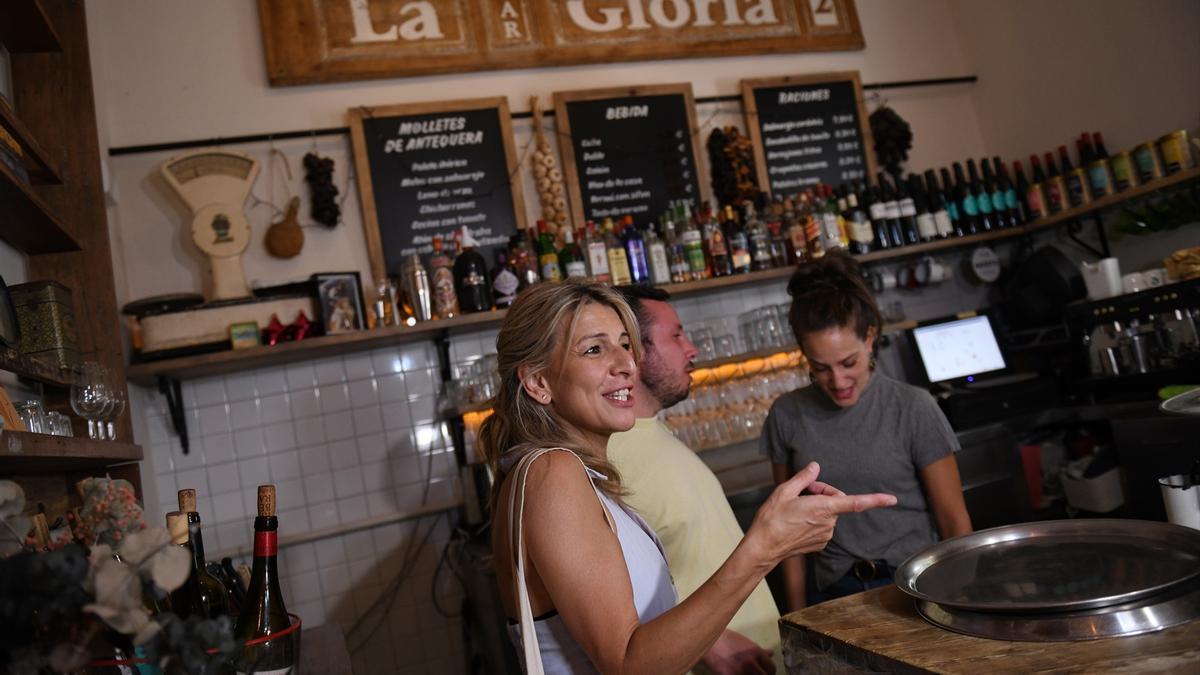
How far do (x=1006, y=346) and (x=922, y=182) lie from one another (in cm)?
89

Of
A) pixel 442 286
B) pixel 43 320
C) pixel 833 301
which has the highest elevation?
pixel 442 286

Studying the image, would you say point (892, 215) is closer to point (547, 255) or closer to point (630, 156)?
point (630, 156)

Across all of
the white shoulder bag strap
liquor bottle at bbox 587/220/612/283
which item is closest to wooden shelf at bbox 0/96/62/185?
the white shoulder bag strap

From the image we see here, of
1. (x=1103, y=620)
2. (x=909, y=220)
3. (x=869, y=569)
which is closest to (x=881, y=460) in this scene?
(x=869, y=569)

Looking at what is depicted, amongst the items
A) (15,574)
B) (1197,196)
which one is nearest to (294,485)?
(15,574)

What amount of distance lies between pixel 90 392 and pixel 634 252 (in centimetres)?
235

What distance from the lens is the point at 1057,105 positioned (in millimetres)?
4410

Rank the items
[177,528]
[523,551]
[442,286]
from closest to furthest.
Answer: [177,528] < [523,551] < [442,286]

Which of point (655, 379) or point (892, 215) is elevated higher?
point (892, 215)

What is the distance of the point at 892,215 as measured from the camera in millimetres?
4289

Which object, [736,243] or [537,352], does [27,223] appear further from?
[736,243]

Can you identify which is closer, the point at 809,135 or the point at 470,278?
the point at 470,278

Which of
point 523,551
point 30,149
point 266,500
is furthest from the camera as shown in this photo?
point 30,149

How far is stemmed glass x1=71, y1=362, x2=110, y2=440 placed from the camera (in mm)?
1941
